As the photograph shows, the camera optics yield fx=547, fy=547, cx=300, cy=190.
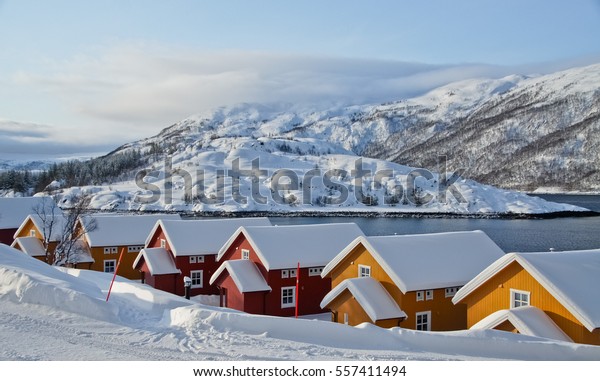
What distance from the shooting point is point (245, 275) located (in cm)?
2478

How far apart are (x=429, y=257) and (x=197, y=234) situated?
15.1 meters

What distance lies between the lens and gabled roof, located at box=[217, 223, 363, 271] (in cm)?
2470

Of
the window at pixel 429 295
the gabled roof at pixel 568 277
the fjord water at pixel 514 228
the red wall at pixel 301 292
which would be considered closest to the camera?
the gabled roof at pixel 568 277

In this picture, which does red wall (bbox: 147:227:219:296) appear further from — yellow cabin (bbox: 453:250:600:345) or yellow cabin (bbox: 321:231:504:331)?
yellow cabin (bbox: 453:250:600:345)

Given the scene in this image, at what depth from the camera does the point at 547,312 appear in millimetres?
14883

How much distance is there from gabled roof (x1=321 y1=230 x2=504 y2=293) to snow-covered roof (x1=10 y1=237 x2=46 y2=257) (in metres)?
23.8

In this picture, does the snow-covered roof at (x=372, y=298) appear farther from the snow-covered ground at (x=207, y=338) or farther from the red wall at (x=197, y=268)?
the red wall at (x=197, y=268)

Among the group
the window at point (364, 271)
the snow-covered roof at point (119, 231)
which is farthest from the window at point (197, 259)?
the window at point (364, 271)

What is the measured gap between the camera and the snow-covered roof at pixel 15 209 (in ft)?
146

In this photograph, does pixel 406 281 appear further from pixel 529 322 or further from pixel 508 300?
pixel 529 322

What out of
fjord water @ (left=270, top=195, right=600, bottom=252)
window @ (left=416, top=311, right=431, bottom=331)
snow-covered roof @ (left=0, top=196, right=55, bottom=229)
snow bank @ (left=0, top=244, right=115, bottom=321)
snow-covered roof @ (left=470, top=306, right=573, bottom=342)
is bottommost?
fjord water @ (left=270, top=195, right=600, bottom=252)

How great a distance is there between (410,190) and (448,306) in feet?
370

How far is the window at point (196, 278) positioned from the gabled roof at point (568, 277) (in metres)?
16.8

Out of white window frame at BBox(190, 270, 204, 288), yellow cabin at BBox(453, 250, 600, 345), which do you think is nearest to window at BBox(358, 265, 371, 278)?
yellow cabin at BBox(453, 250, 600, 345)
